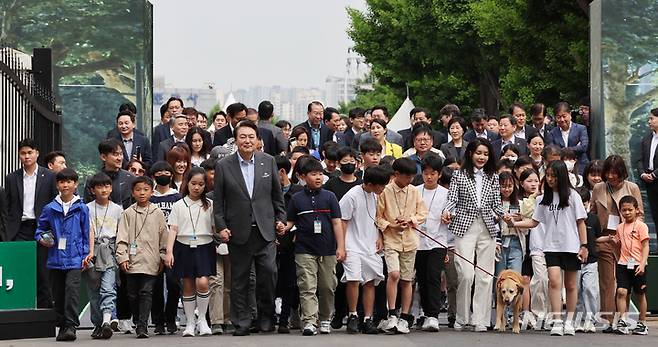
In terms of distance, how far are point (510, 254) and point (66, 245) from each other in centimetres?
457

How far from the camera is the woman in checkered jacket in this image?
15.4m

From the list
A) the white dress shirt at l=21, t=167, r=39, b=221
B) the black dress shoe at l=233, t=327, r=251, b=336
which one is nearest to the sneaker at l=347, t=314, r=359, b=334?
the black dress shoe at l=233, t=327, r=251, b=336

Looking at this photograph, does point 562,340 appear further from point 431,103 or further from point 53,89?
point 431,103

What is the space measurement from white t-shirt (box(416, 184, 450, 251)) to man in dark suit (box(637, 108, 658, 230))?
422cm

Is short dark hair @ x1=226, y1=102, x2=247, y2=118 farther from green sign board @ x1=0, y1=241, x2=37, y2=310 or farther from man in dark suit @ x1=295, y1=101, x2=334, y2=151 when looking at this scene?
green sign board @ x1=0, y1=241, x2=37, y2=310

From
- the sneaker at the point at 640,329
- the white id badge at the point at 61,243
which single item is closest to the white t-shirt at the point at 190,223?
the white id badge at the point at 61,243

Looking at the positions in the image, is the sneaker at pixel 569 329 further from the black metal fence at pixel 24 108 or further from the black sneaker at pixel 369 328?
the black metal fence at pixel 24 108

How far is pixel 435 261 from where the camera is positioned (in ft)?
50.8

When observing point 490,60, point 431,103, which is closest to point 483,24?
point 490,60

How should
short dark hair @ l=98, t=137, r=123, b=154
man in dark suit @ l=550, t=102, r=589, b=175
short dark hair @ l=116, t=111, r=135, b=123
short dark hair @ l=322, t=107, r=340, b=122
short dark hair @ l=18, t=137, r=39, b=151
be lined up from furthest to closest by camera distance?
short dark hair @ l=322, t=107, r=340, b=122 < man in dark suit @ l=550, t=102, r=589, b=175 < short dark hair @ l=116, t=111, r=135, b=123 < short dark hair @ l=98, t=137, r=123, b=154 < short dark hair @ l=18, t=137, r=39, b=151

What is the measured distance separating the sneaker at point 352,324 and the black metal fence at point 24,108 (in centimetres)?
381

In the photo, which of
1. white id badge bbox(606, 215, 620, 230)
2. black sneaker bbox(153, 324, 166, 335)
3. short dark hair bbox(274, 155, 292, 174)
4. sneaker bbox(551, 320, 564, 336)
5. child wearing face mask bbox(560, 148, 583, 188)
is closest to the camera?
sneaker bbox(551, 320, 564, 336)

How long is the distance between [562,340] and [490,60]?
1231 inches

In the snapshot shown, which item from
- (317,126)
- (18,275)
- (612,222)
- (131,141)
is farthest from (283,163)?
(317,126)
